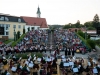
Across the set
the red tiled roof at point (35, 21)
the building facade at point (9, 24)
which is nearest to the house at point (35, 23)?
the red tiled roof at point (35, 21)

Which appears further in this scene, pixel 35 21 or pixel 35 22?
pixel 35 21

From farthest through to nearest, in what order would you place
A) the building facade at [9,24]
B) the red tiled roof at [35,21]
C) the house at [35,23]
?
the red tiled roof at [35,21] < the house at [35,23] < the building facade at [9,24]

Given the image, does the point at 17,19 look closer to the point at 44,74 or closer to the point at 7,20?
the point at 7,20

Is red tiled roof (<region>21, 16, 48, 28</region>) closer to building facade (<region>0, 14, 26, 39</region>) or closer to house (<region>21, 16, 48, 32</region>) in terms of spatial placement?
house (<region>21, 16, 48, 32</region>)

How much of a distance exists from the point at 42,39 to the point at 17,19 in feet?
101

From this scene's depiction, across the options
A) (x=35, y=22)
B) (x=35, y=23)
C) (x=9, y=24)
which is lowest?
(x=9, y=24)

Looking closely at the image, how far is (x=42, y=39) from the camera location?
48.2 m

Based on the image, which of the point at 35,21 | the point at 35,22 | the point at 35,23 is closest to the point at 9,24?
the point at 35,23

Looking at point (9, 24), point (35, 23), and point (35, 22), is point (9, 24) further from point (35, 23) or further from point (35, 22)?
point (35, 22)

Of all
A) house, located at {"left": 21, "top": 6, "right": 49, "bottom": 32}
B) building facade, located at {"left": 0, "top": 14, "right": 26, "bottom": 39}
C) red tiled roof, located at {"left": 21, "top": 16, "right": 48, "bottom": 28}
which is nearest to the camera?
building facade, located at {"left": 0, "top": 14, "right": 26, "bottom": 39}

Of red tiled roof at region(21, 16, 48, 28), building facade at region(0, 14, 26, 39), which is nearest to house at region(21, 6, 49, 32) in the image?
red tiled roof at region(21, 16, 48, 28)

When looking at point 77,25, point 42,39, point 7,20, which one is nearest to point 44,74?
point 42,39

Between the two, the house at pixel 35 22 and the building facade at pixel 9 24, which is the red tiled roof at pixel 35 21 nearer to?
the house at pixel 35 22

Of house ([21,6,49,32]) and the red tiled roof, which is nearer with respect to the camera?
house ([21,6,49,32])
